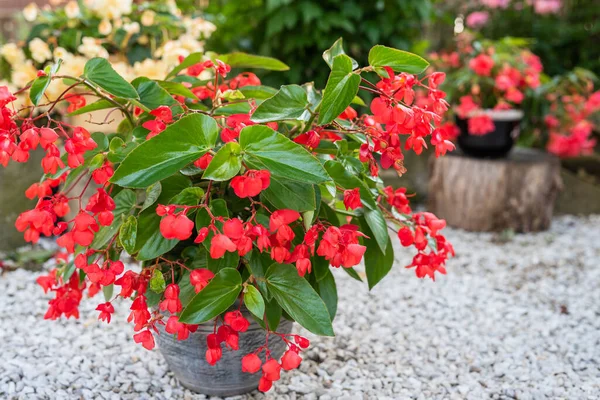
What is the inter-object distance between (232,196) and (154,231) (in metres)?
0.18

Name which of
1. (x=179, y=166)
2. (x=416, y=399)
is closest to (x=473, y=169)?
(x=416, y=399)

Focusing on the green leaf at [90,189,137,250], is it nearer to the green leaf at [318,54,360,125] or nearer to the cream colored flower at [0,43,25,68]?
the green leaf at [318,54,360,125]

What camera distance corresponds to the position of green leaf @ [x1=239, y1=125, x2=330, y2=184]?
955mm

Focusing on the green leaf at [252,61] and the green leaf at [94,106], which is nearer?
the green leaf at [94,106]

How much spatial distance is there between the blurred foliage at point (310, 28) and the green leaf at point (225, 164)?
6.16 feet

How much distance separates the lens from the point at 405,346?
179 cm

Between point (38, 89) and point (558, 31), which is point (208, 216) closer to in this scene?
point (38, 89)

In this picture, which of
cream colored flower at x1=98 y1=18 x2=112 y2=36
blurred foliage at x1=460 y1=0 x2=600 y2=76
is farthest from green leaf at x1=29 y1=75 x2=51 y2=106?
blurred foliage at x1=460 y1=0 x2=600 y2=76

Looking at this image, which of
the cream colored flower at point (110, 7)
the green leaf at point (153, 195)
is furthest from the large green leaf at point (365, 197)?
the cream colored flower at point (110, 7)

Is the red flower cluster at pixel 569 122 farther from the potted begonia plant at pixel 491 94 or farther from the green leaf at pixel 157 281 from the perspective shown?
the green leaf at pixel 157 281

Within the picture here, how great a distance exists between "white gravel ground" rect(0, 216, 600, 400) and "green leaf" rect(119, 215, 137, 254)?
0.53m

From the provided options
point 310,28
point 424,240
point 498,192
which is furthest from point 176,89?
point 498,192

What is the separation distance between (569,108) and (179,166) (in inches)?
113

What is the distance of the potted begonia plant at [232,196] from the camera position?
3.23 feet
